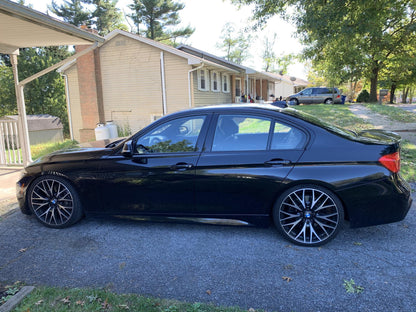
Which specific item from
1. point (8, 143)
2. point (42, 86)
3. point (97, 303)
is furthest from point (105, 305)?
point (42, 86)

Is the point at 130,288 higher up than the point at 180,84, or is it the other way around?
the point at 180,84

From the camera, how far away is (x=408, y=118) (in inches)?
579

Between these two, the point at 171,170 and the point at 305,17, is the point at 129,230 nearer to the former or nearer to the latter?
the point at 171,170

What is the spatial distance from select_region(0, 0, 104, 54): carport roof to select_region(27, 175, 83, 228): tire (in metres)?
2.57

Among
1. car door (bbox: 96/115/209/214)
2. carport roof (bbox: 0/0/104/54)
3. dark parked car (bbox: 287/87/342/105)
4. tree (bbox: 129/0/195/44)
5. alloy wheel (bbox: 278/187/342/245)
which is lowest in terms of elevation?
alloy wheel (bbox: 278/187/342/245)

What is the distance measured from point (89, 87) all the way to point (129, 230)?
51.2ft

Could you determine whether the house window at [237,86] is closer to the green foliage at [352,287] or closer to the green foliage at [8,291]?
the green foliage at [352,287]

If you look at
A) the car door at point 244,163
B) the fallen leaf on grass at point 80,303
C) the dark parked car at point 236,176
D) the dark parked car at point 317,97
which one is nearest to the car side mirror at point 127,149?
the dark parked car at point 236,176

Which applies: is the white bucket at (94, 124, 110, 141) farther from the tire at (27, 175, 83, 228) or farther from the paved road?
the paved road

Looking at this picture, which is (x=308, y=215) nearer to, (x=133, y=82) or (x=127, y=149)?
(x=127, y=149)

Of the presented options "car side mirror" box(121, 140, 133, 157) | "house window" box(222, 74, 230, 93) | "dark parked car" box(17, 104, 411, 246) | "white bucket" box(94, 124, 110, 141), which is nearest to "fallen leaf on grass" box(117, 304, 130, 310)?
"dark parked car" box(17, 104, 411, 246)

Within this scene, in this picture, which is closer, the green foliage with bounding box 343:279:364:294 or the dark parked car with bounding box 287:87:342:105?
the green foliage with bounding box 343:279:364:294

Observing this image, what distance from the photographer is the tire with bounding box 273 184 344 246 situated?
3428mm

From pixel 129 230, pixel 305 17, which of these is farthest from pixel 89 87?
pixel 129 230
